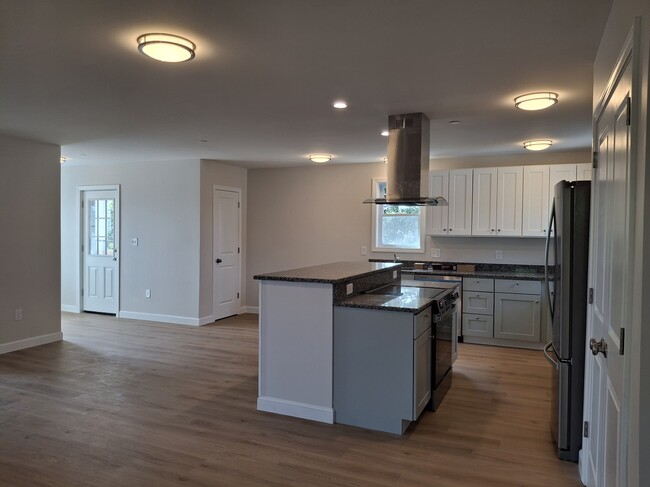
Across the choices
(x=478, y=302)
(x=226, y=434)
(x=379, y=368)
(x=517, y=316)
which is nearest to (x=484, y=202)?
(x=478, y=302)

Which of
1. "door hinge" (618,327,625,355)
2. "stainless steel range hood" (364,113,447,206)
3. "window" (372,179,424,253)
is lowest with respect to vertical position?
"door hinge" (618,327,625,355)

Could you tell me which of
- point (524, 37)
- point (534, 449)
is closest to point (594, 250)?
point (524, 37)

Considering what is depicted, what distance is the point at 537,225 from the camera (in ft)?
18.7

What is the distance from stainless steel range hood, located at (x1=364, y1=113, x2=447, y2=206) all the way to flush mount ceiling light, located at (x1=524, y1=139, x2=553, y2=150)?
176 cm

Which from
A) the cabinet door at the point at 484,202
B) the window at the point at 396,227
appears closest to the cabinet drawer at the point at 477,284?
the cabinet door at the point at 484,202

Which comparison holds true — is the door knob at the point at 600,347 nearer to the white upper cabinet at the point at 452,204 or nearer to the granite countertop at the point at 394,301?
the granite countertop at the point at 394,301

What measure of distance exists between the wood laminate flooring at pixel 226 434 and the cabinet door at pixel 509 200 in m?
1.77

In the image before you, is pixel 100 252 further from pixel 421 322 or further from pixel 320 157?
pixel 421 322

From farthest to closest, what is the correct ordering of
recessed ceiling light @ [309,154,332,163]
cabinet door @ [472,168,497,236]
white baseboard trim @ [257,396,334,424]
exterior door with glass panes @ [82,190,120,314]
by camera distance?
exterior door with glass panes @ [82,190,120,314]
recessed ceiling light @ [309,154,332,163]
cabinet door @ [472,168,497,236]
white baseboard trim @ [257,396,334,424]

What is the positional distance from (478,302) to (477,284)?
225 mm

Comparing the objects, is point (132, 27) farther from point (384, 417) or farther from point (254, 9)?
point (384, 417)

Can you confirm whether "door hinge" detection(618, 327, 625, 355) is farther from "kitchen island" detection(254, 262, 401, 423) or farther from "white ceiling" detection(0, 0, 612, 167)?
"kitchen island" detection(254, 262, 401, 423)

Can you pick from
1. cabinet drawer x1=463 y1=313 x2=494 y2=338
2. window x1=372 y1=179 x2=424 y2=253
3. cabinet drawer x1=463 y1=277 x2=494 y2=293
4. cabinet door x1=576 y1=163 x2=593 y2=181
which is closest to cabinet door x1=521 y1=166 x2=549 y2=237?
cabinet door x1=576 y1=163 x2=593 y2=181

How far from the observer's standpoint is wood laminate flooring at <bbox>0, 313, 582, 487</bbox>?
263 cm
